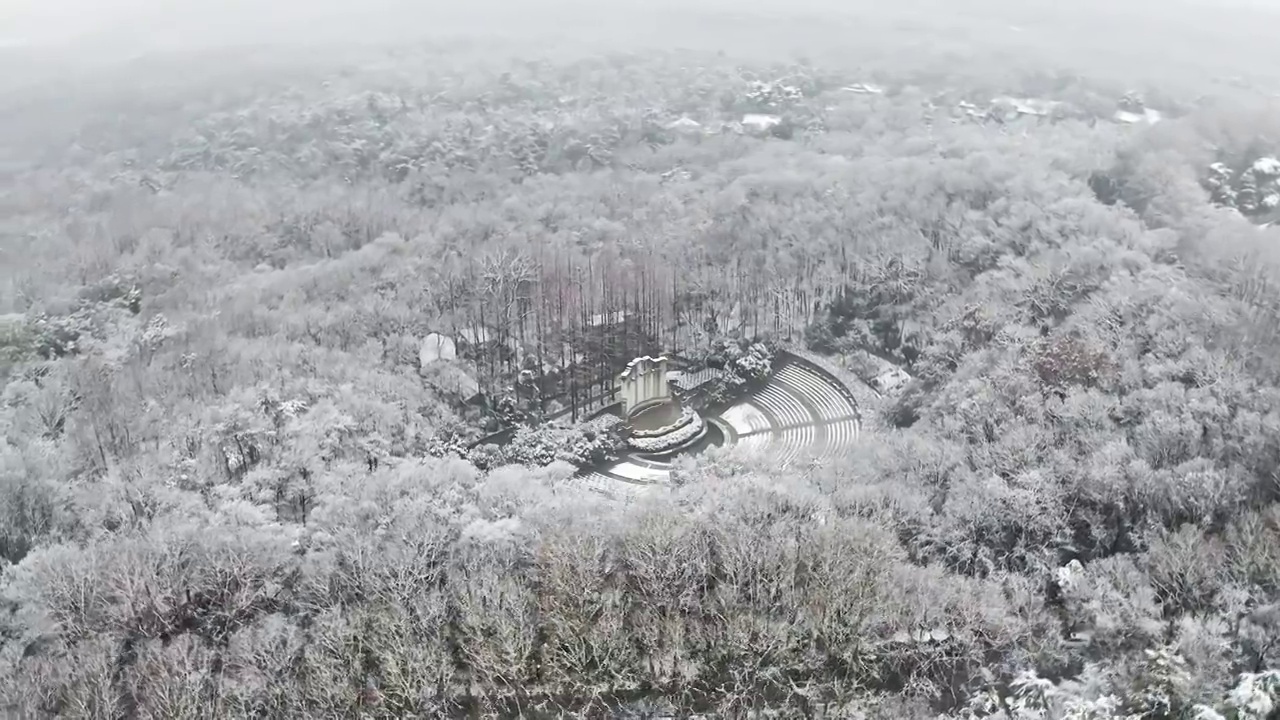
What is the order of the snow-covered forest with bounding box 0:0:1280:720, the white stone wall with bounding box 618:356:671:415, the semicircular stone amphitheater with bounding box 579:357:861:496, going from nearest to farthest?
the snow-covered forest with bounding box 0:0:1280:720 → the semicircular stone amphitheater with bounding box 579:357:861:496 → the white stone wall with bounding box 618:356:671:415

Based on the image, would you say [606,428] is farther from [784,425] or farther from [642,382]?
[784,425]

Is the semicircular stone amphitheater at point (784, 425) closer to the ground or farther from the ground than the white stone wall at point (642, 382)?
closer to the ground

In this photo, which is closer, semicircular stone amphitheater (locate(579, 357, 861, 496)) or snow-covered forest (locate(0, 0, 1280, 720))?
snow-covered forest (locate(0, 0, 1280, 720))

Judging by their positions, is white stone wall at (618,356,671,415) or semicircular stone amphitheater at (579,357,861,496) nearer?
semicircular stone amphitheater at (579,357,861,496)

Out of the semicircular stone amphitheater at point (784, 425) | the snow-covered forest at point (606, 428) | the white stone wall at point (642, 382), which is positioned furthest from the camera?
the white stone wall at point (642, 382)

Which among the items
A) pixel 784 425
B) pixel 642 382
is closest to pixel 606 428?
pixel 642 382

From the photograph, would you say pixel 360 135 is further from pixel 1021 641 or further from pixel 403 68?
pixel 1021 641

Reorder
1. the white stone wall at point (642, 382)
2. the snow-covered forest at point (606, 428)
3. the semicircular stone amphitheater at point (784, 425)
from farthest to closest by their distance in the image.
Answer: the white stone wall at point (642, 382) < the semicircular stone amphitheater at point (784, 425) < the snow-covered forest at point (606, 428)

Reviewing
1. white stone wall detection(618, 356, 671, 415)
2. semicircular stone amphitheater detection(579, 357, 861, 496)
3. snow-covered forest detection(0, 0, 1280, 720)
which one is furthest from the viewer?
white stone wall detection(618, 356, 671, 415)

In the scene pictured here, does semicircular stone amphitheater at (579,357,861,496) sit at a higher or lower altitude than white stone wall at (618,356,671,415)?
lower
